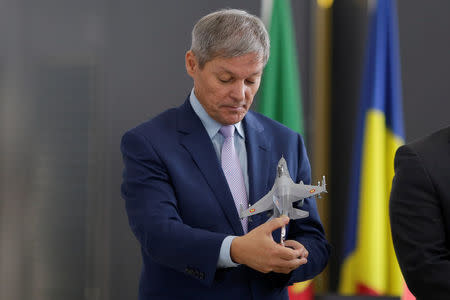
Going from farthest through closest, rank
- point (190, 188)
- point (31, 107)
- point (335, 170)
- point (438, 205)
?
point (335, 170) → point (31, 107) → point (190, 188) → point (438, 205)

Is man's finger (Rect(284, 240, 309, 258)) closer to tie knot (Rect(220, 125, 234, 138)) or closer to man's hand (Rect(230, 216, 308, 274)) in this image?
man's hand (Rect(230, 216, 308, 274))

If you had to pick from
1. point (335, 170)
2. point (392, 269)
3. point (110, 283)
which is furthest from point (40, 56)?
point (392, 269)

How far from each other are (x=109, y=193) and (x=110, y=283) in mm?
654

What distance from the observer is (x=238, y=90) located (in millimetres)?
1883

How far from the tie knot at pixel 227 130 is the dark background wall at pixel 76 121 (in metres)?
2.15

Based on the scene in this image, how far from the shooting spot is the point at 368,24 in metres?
4.38

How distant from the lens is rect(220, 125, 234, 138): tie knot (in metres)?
2.03

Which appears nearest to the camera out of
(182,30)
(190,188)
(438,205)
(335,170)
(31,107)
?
(438,205)

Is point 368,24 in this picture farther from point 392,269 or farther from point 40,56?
point 40,56

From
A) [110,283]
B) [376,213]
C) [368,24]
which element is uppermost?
[368,24]

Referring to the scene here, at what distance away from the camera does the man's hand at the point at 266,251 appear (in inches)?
65.0

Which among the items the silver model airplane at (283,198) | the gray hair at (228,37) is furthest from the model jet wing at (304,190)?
the gray hair at (228,37)

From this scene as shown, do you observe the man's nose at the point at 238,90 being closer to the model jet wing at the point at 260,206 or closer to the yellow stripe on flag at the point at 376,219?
the model jet wing at the point at 260,206

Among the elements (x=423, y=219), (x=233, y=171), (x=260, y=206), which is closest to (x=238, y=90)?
(x=233, y=171)
